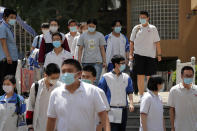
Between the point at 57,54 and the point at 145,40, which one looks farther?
the point at 145,40

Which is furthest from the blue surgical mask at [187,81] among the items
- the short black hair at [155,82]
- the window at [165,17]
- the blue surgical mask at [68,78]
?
the window at [165,17]

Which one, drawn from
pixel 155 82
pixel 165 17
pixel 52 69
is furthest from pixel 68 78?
pixel 165 17

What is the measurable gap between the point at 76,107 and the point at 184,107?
3.04 m

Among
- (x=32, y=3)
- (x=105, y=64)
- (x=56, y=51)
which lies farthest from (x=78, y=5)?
(x=56, y=51)

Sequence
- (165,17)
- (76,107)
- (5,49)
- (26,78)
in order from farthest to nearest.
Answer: (165,17), (26,78), (5,49), (76,107)

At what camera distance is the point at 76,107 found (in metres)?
6.40

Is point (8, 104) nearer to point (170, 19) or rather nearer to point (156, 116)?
point (156, 116)

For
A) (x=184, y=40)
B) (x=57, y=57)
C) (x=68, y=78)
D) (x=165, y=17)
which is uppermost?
(x=165, y=17)

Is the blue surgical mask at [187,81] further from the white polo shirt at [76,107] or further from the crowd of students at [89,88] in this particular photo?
the white polo shirt at [76,107]

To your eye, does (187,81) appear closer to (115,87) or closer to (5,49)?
(115,87)

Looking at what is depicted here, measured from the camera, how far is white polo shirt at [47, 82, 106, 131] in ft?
21.0

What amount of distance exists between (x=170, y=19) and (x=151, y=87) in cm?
1448

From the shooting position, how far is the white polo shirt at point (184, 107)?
355 inches

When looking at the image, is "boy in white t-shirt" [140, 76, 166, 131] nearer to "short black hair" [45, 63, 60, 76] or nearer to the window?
"short black hair" [45, 63, 60, 76]
